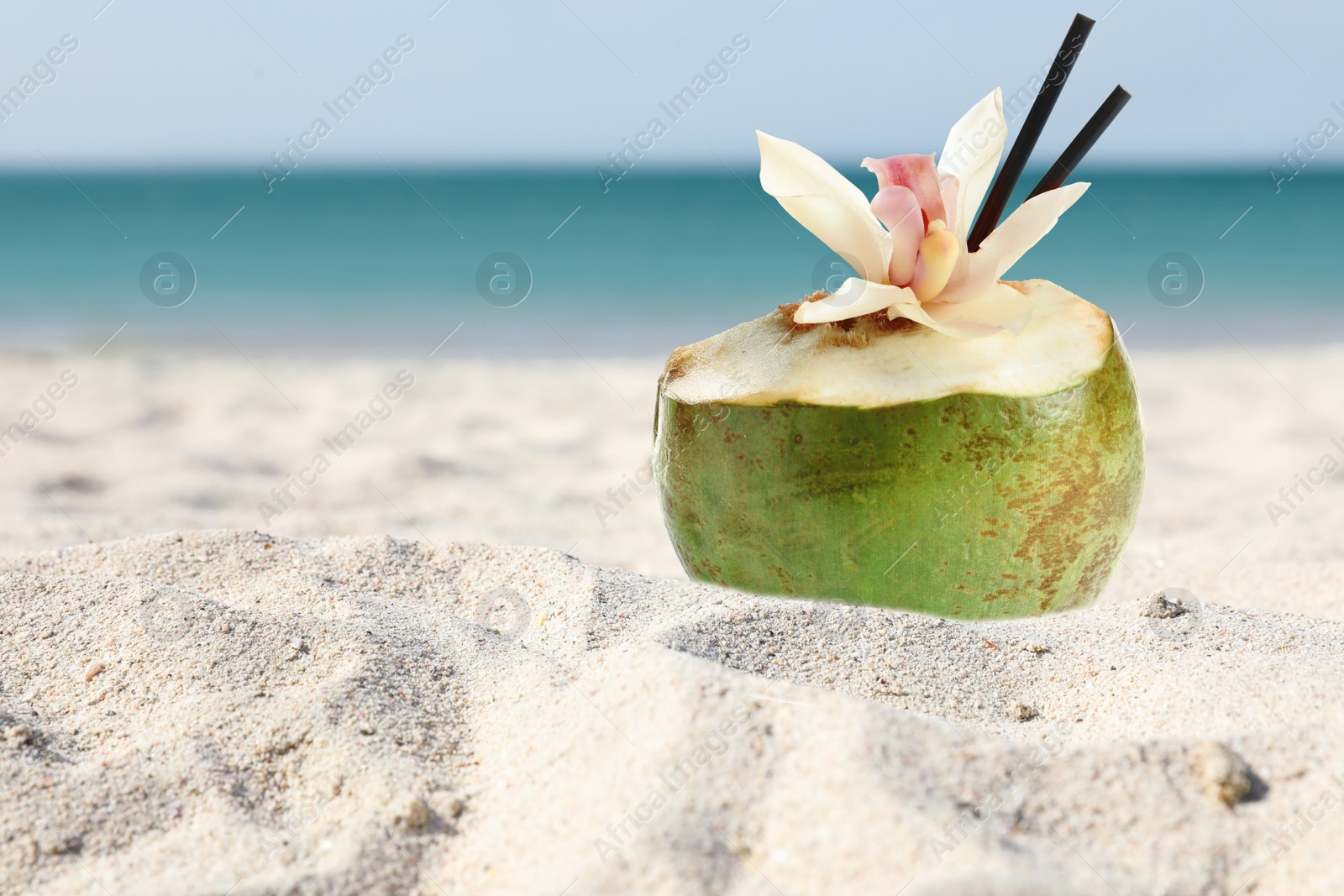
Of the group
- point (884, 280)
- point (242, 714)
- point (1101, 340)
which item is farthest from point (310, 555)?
point (1101, 340)

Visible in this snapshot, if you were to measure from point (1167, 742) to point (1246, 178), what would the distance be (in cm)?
3906

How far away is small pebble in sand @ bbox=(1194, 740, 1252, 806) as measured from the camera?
3.31 feet

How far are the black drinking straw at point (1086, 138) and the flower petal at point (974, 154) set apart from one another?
8 cm

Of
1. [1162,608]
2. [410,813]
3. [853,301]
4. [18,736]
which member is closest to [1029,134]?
[853,301]

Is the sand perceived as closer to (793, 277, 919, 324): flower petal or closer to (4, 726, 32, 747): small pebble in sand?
(4, 726, 32, 747): small pebble in sand

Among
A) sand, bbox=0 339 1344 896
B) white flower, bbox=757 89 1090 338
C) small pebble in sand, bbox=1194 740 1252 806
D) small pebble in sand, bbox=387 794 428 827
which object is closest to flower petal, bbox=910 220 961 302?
white flower, bbox=757 89 1090 338

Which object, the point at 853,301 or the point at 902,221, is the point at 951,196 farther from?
the point at 853,301

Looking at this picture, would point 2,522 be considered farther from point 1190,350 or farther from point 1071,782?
point 1190,350

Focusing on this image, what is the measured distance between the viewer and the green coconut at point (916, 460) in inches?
58.1

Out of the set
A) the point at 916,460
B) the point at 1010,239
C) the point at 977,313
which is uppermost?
the point at 1010,239

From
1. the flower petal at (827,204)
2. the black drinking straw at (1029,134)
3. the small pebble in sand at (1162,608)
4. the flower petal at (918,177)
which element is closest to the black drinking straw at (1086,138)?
the black drinking straw at (1029,134)

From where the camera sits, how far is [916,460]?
1474 millimetres

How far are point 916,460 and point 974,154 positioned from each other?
514mm

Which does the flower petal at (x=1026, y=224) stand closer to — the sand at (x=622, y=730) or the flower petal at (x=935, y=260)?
the flower petal at (x=935, y=260)
